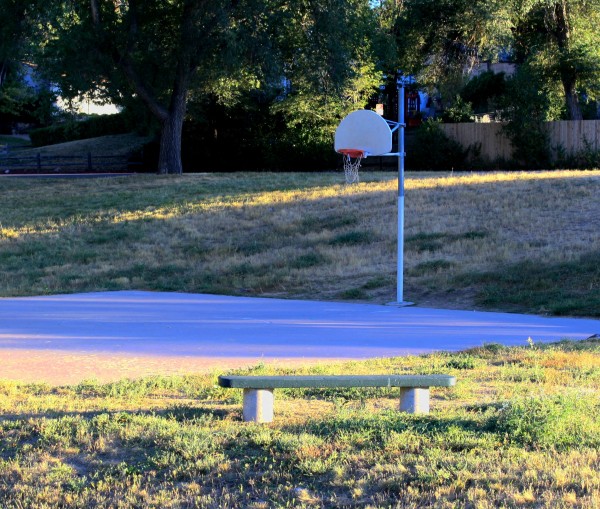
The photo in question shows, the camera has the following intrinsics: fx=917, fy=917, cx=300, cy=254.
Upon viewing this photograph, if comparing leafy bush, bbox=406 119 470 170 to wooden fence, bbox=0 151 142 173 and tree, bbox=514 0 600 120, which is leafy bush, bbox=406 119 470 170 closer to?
tree, bbox=514 0 600 120

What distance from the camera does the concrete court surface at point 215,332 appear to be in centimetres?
935

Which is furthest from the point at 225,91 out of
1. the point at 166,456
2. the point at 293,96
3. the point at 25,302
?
the point at 166,456

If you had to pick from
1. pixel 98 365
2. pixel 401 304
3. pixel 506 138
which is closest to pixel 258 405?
pixel 98 365

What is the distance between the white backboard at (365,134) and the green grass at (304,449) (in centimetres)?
793

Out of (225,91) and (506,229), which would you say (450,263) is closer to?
(506,229)

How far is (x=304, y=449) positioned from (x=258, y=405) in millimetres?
857

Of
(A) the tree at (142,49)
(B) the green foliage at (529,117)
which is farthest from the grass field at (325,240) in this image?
(B) the green foliage at (529,117)

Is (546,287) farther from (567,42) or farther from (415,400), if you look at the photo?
(567,42)

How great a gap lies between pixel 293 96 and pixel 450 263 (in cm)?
2183

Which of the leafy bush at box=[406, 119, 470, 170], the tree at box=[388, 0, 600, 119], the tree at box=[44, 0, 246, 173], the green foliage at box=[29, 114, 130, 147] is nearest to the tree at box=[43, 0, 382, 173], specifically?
the tree at box=[44, 0, 246, 173]

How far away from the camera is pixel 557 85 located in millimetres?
37281

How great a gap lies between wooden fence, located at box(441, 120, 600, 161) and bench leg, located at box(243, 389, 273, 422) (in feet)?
Answer: 99.4

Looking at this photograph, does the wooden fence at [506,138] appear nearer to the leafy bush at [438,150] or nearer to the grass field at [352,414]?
the leafy bush at [438,150]

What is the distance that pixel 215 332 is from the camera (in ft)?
37.8
